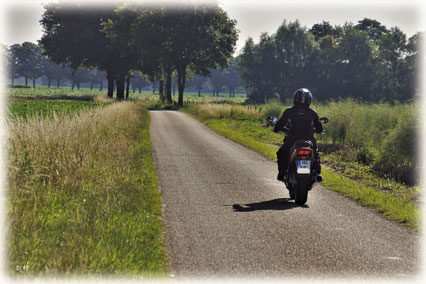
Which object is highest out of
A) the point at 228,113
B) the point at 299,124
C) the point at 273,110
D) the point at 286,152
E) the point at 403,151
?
the point at 299,124

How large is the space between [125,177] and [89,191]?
1946 mm

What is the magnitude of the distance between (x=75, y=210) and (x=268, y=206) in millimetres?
3820

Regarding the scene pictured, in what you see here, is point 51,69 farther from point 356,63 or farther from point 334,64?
point 356,63

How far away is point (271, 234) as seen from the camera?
20.8 ft

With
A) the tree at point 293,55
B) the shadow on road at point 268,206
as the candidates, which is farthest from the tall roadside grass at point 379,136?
the tree at point 293,55

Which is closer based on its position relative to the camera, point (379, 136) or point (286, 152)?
point (286, 152)

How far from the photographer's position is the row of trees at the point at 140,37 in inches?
2128

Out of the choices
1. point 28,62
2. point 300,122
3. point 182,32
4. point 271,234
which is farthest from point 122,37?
point 28,62

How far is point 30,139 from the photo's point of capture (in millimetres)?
8375

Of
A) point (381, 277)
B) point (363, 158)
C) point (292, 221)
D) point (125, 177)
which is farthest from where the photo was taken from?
point (363, 158)

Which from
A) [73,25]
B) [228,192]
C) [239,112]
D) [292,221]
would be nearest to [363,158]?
[228,192]

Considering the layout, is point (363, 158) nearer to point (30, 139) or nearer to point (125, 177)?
point (125, 177)

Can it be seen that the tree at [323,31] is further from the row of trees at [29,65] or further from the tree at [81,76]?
the tree at [81,76]

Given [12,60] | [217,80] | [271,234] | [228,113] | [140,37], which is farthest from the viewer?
[217,80]
